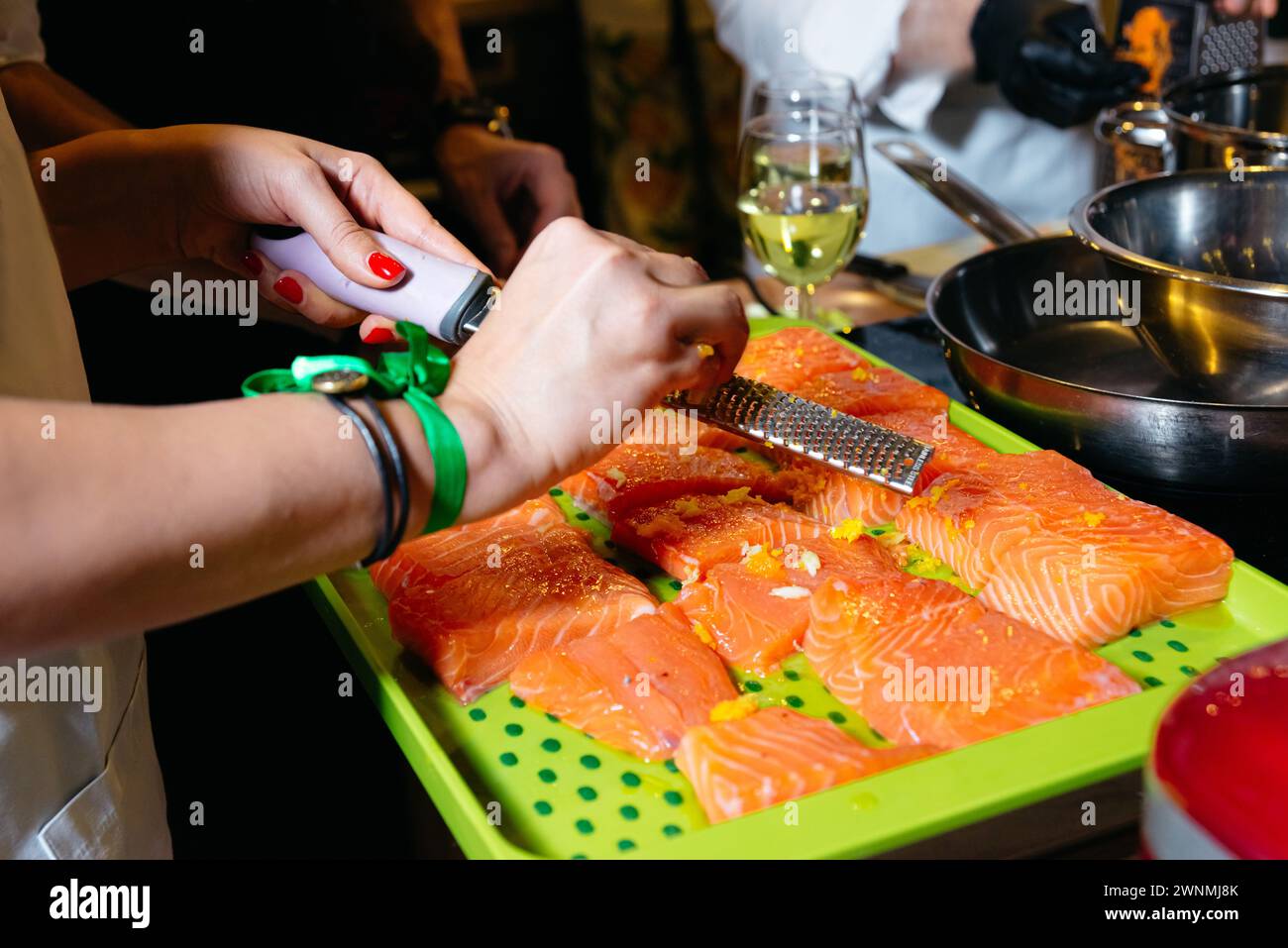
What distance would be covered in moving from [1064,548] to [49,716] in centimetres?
108

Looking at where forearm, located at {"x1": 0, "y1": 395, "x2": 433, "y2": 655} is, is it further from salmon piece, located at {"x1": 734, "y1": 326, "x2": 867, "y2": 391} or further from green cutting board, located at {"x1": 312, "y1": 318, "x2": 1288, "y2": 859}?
salmon piece, located at {"x1": 734, "y1": 326, "x2": 867, "y2": 391}

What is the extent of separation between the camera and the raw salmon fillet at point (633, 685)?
1115mm

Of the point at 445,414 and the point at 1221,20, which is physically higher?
the point at 1221,20

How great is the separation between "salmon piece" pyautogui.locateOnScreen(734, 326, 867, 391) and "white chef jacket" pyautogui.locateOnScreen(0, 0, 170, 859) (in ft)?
2.89

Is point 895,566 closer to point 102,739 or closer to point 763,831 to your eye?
point 763,831

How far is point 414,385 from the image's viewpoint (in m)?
1.03

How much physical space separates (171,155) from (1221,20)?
7.45 feet

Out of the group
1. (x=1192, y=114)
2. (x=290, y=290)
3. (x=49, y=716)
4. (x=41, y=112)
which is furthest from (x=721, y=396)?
(x=1192, y=114)

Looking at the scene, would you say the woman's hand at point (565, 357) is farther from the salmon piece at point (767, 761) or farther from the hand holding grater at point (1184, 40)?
the hand holding grater at point (1184, 40)

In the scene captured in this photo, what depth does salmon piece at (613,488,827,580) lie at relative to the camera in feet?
4.50

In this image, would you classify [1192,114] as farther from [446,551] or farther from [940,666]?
[446,551]

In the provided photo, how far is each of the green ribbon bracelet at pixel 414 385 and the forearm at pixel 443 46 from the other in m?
1.51

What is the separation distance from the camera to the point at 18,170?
3.92 ft
